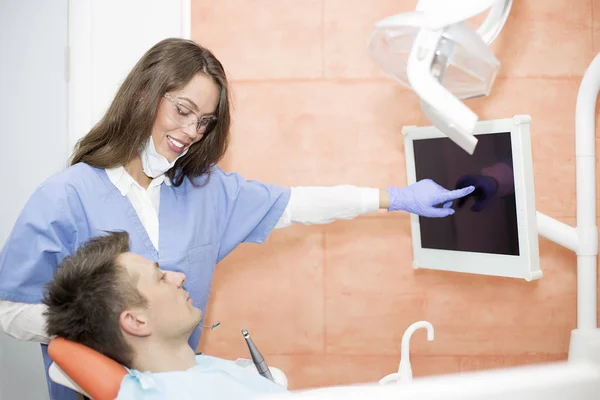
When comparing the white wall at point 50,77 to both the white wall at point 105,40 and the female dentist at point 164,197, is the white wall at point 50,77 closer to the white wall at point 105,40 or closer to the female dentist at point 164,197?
the white wall at point 105,40

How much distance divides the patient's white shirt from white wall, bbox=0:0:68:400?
1.13 metres

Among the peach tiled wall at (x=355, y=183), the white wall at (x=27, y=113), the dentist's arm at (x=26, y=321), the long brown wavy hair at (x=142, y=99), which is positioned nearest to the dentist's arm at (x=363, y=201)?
the long brown wavy hair at (x=142, y=99)

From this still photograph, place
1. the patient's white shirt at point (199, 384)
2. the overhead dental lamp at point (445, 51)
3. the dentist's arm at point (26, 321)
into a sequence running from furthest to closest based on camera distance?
the dentist's arm at point (26, 321)
the patient's white shirt at point (199, 384)
the overhead dental lamp at point (445, 51)

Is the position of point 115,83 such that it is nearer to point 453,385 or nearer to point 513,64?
point 513,64

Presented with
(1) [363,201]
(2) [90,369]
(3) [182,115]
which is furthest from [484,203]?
(2) [90,369]

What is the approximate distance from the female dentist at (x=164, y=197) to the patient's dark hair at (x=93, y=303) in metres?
0.18

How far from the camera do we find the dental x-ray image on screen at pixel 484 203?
5.17 ft

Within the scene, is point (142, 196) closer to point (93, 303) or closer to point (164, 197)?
point (164, 197)

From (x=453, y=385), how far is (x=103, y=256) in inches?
35.4

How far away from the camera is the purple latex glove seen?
1.72 m

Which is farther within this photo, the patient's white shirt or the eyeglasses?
the eyeglasses

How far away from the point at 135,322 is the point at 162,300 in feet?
0.25

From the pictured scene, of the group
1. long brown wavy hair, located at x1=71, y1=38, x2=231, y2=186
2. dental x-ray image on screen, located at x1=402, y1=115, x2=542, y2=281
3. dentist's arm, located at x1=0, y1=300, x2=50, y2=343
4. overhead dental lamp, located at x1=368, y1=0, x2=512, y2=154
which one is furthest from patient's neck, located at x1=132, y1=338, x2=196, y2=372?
dental x-ray image on screen, located at x1=402, y1=115, x2=542, y2=281

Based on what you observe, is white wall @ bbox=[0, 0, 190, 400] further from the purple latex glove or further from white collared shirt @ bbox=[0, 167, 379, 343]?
the purple latex glove
